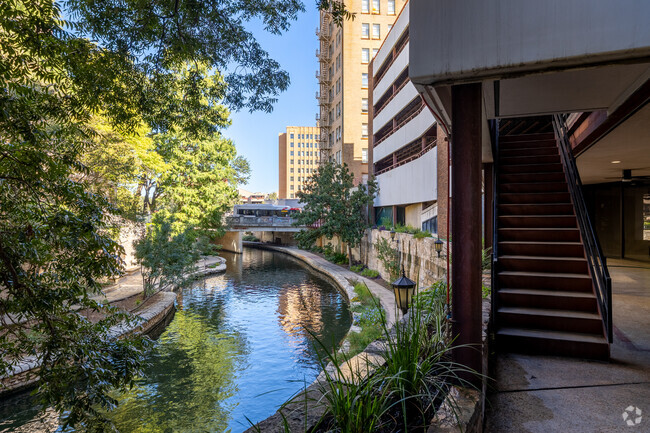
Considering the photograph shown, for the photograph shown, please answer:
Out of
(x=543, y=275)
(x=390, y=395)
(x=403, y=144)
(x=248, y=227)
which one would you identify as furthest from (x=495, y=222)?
(x=248, y=227)

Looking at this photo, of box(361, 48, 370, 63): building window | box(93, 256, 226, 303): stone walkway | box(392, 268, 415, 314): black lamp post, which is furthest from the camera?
box(361, 48, 370, 63): building window

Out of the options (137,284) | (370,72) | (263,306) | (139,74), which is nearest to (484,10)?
(139,74)

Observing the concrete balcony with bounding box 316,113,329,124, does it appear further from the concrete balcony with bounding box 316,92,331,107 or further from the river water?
the river water

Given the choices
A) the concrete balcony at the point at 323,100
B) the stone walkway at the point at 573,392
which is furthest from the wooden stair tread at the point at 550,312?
the concrete balcony at the point at 323,100

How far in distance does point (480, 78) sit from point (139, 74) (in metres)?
6.29

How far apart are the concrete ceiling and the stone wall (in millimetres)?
3871

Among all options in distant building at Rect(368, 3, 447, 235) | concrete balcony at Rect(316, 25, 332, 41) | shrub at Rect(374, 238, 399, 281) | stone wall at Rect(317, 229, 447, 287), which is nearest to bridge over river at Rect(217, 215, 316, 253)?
distant building at Rect(368, 3, 447, 235)

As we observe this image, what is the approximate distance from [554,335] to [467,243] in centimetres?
241

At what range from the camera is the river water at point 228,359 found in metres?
8.55

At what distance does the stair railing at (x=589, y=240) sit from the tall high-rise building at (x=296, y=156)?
10970 centimetres

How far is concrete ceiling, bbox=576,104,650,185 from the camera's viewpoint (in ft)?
18.3

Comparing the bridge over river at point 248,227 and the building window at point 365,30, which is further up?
the building window at point 365,30

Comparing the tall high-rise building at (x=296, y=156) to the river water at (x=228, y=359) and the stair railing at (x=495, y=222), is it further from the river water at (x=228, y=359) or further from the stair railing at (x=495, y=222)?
the stair railing at (x=495, y=222)

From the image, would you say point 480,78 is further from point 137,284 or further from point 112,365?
point 137,284
